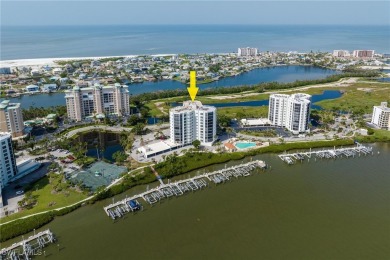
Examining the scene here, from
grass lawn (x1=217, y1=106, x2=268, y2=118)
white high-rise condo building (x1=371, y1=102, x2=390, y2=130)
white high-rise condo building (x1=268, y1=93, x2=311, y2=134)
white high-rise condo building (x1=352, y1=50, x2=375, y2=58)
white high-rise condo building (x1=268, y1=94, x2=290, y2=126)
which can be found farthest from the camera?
white high-rise condo building (x1=352, y1=50, x2=375, y2=58)

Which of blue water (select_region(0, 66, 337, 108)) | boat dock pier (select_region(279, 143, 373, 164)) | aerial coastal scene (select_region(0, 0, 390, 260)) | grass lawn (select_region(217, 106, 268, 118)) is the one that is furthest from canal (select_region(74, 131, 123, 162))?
blue water (select_region(0, 66, 337, 108))

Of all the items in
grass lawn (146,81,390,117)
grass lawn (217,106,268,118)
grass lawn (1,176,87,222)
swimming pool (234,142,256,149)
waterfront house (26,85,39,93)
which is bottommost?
grass lawn (1,176,87,222)

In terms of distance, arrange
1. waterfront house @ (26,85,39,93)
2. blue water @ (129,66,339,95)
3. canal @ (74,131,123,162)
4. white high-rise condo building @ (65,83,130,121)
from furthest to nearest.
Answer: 1. blue water @ (129,66,339,95)
2. waterfront house @ (26,85,39,93)
3. white high-rise condo building @ (65,83,130,121)
4. canal @ (74,131,123,162)

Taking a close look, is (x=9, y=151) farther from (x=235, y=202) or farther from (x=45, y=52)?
(x=45, y=52)

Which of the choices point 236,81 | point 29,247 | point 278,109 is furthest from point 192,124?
point 236,81

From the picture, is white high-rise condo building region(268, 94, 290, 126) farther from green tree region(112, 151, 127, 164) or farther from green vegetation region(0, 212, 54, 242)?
green vegetation region(0, 212, 54, 242)

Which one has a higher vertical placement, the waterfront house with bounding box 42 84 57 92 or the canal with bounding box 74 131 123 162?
the waterfront house with bounding box 42 84 57 92

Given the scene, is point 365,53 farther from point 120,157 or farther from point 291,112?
point 120,157
